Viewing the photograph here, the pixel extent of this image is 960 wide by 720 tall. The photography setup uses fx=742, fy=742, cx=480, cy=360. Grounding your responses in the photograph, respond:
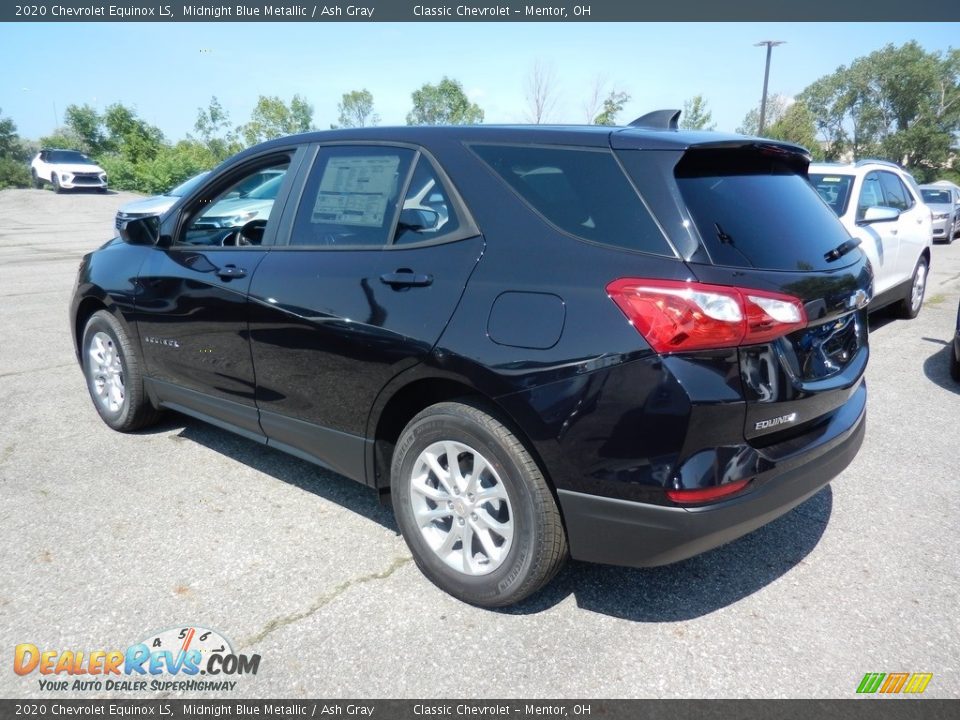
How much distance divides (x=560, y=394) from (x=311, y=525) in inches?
65.2

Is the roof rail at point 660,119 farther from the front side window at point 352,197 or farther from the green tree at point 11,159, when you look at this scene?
the green tree at point 11,159

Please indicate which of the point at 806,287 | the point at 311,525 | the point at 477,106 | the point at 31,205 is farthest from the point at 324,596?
the point at 477,106

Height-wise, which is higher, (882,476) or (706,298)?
(706,298)

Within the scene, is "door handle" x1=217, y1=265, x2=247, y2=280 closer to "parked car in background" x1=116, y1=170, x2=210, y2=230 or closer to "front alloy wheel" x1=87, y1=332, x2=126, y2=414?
"front alloy wheel" x1=87, y1=332, x2=126, y2=414

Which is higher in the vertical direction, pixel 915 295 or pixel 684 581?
pixel 915 295

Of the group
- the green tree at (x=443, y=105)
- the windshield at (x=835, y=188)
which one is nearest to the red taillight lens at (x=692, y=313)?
the windshield at (x=835, y=188)

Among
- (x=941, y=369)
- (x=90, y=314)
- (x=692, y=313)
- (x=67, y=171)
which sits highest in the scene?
(x=67, y=171)

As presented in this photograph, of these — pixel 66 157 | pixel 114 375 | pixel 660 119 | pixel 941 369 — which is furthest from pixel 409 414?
pixel 66 157

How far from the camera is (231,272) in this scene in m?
3.68

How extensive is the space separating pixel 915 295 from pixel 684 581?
689 centimetres

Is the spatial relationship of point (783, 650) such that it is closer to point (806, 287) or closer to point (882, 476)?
point (806, 287)

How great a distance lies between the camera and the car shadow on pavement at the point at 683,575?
290 cm

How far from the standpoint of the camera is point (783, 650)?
2613 mm

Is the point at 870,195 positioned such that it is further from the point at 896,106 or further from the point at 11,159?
the point at 896,106
